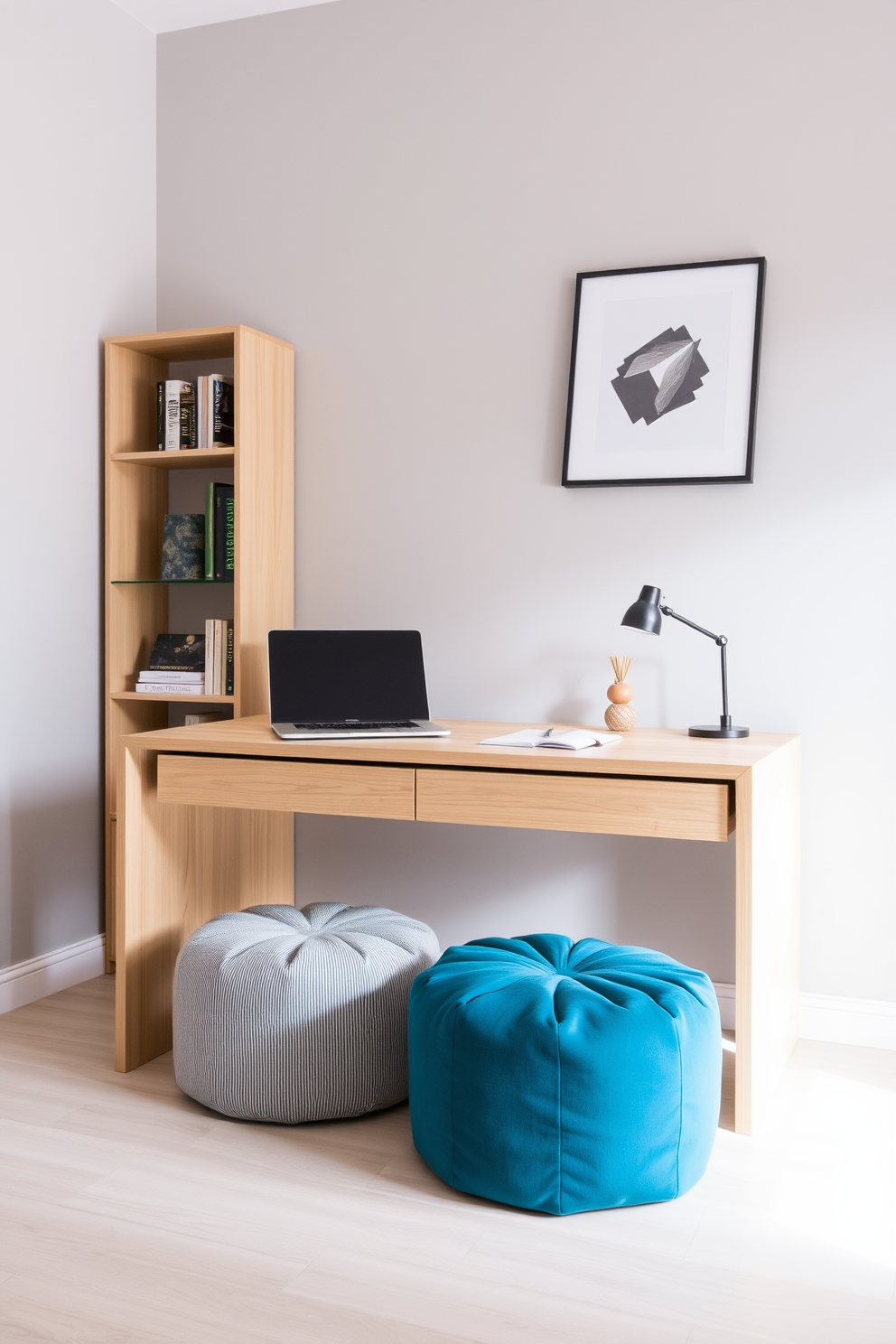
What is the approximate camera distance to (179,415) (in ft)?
9.90

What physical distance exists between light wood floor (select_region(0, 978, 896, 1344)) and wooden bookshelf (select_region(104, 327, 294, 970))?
3.67ft

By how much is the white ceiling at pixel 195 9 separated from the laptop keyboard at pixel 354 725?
197 centimetres

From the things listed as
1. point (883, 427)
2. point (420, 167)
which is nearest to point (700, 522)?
point (883, 427)

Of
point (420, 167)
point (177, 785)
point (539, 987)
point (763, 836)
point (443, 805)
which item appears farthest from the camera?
point (420, 167)

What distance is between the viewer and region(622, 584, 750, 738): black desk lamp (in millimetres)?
2426

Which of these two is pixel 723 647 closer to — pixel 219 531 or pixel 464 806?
pixel 464 806

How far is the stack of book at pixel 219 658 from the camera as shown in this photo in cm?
295

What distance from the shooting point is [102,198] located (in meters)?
3.08

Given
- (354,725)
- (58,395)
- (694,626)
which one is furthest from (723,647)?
(58,395)

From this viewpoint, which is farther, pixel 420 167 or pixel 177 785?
pixel 420 167

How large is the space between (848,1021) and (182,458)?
7.13 ft

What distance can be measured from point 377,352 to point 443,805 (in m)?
1.36

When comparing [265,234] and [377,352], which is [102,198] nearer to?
[265,234]

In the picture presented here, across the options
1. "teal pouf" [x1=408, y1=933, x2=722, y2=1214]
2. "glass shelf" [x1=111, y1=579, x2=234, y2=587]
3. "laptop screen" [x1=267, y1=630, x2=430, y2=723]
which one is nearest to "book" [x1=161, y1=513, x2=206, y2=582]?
"glass shelf" [x1=111, y1=579, x2=234, y2=587]
